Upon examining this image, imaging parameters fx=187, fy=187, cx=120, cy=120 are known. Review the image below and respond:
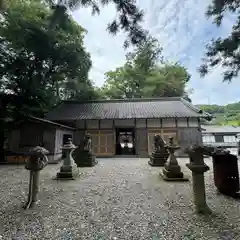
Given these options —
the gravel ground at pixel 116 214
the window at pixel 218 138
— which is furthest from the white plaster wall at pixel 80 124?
the window at pixel 218 138

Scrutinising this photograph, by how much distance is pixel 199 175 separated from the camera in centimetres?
324

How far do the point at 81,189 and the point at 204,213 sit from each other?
2858 millimetres

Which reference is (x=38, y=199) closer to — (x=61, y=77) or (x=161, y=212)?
(x=161, y=212)

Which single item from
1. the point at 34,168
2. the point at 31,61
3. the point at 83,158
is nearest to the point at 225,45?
the point at 34,168

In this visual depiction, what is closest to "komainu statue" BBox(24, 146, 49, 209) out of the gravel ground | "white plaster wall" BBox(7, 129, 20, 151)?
the gravel ground

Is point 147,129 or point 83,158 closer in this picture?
point 83,158

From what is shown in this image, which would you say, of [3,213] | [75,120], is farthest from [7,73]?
[3,213]

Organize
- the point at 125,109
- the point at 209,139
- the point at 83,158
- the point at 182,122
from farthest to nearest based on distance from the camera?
1. the point at 209,139
2. the point at 125,109
3. the point at 182,122
4. the point at 83,158

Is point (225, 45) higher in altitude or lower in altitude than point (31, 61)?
lower

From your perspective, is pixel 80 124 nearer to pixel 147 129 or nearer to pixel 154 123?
pixel 147 129

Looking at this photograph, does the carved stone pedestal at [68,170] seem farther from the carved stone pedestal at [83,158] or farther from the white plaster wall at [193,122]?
the white plaster wall at [193,122]

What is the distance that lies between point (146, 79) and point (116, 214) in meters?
20.0

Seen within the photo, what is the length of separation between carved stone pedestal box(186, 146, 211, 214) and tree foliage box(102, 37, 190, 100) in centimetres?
1772

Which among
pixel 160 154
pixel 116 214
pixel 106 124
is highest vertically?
pixel 106 124
